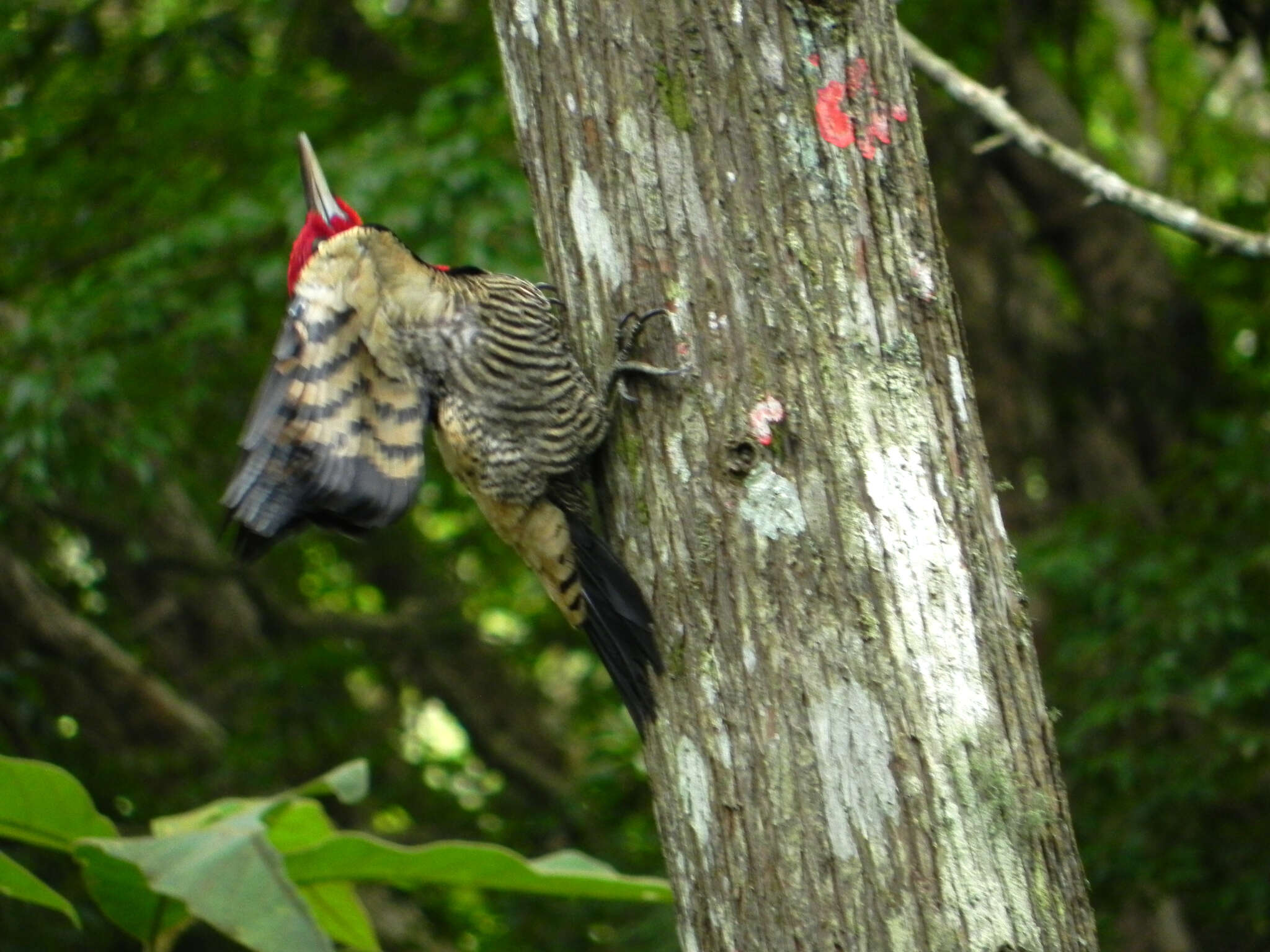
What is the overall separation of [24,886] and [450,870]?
0.75m

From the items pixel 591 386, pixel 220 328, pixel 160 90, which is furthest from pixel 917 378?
pixel 160 90

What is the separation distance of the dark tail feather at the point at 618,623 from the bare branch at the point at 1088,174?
1.44 m

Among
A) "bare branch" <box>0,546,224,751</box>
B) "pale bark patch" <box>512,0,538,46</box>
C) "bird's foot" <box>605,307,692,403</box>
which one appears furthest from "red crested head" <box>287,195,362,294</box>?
"bare branch" <box>0,546,224,751</box>

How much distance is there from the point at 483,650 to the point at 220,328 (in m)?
2.86

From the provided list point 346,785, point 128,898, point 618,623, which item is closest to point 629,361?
point 618,623

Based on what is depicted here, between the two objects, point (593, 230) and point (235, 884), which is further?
point (235, 884)

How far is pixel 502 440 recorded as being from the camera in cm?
229

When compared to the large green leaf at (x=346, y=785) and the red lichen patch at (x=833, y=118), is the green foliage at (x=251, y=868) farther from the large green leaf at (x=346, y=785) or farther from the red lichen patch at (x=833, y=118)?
the red lichen patch at (x=833, y=118)

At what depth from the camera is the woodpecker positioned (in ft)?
6.24

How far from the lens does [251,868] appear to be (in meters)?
2.06

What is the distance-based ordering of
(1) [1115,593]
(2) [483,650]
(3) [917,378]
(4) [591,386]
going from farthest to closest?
(2) [483,650]
(1) [1115,593]
(4) [591,386]
(3) [917,378]

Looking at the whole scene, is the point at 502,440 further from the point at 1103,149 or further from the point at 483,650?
the point at 1103,149

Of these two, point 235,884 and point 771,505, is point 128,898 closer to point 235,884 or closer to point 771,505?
point 235,884

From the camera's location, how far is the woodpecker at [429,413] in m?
1.90
